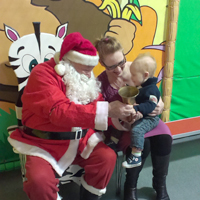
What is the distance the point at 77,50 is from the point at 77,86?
225 mm

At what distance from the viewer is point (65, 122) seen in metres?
1.18

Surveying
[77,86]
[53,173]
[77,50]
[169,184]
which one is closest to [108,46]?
[77,50]

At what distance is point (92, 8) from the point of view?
174cm

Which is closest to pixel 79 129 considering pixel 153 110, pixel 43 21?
pixel 153 110

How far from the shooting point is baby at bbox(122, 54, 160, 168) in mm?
1383

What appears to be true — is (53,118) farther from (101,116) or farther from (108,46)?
(108,46)

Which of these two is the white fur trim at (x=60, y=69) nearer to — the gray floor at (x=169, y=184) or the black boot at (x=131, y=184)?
the black boot at (x=131, y=184)

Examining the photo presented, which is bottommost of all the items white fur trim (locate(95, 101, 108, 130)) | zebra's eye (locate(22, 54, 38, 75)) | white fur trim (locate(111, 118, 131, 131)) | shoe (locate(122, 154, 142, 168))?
shoe (locate(122, 154, 142, 168))

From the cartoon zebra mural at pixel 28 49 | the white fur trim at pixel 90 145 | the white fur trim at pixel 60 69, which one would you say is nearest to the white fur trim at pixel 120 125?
the white fur trim at pixel 90 145

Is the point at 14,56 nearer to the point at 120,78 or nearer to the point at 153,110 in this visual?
the point at 120,78

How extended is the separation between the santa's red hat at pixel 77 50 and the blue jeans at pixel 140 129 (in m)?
0.54

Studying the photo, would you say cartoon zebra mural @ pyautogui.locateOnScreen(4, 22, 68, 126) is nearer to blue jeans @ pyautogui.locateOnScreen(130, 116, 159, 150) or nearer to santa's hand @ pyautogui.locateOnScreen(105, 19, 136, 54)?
santa's hand @ pyautogui.locateOnScreen(105, 19, 136, 54)

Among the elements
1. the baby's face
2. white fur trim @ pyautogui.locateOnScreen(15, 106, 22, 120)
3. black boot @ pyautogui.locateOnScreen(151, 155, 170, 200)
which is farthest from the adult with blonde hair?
white fur trim @ pyautogui.locateOnScreen(15, 106, 22, 120)

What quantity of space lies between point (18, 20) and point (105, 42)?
68cm
